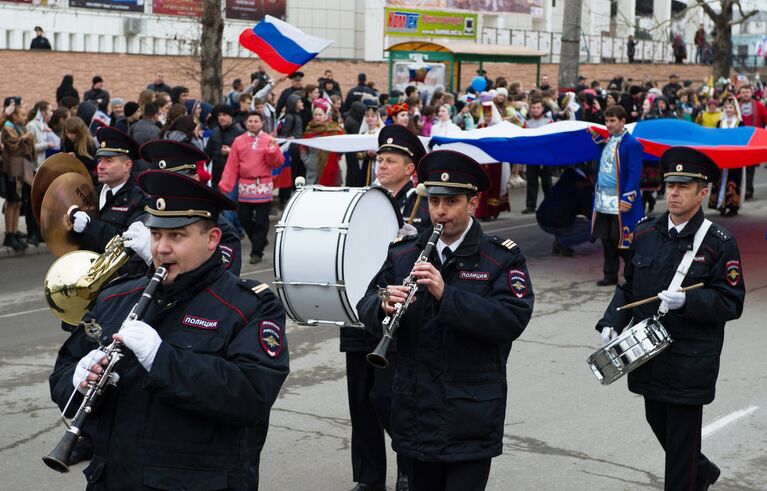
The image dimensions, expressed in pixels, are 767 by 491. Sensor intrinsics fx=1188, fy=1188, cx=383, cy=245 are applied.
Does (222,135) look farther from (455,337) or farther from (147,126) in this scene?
(455,337)

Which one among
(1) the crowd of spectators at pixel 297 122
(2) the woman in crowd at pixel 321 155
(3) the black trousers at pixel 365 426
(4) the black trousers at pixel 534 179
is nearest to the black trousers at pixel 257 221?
(1) the crowd of spectators at pixel 297 122

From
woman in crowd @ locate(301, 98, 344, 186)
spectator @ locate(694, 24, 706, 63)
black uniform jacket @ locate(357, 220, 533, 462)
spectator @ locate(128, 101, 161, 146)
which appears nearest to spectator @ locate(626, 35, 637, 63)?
spectator @ locate(694, 24, 706, 63)

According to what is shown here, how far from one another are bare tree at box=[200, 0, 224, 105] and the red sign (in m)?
17.5

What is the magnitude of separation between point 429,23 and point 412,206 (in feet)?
86.1

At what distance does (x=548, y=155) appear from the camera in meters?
14.4

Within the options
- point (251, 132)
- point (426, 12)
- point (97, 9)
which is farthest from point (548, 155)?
point (97, 9)

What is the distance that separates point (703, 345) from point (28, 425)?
171 inches

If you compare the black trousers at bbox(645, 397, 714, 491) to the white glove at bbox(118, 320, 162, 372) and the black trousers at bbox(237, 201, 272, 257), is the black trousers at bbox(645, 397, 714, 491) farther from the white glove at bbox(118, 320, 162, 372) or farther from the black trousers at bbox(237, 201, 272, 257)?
the black trousers at bbox(237, 201, 272, 257)

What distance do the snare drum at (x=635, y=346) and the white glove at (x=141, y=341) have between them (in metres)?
2.93

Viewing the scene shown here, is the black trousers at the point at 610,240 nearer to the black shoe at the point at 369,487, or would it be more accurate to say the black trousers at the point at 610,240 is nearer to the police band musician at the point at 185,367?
the black shoe at the point at 369,487

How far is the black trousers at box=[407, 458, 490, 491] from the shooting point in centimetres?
501

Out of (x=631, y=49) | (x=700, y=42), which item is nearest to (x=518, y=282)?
(x=631, y=49)

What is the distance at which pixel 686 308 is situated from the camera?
588 centimetres

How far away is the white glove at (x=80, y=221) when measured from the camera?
7.32 metres
